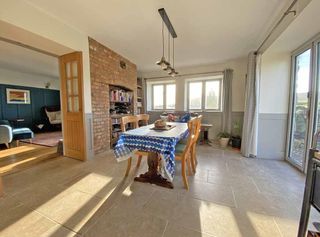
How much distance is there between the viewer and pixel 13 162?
268cm

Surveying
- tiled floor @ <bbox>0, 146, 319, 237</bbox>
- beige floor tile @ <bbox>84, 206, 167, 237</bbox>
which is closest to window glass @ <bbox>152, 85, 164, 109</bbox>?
tiled floor @ <bbox>0, 146, 319, 237</bbox>

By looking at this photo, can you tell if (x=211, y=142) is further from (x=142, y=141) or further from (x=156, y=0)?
(x=156, y=0)

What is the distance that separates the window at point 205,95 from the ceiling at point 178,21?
1334 millimetres

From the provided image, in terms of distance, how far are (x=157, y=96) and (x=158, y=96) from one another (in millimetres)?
43

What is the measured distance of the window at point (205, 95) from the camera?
15.6ft

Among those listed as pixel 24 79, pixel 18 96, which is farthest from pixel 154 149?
pixel 24 79

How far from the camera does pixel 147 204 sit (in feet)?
5.36

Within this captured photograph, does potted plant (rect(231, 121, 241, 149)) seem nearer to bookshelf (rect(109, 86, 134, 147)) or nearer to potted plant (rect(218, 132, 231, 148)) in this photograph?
potted plant (rect(218, 132, 231, 148))

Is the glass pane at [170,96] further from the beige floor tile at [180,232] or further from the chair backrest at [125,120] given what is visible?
the beige floor tile at [180,232]

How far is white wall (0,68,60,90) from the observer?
16.6 ft

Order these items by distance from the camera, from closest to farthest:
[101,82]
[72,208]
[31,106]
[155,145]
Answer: [72,208] < [155,145] < [101,82] < [31,106]

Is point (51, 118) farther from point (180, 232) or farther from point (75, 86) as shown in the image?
point (180, 232)

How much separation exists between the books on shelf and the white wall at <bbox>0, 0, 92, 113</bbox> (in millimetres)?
936

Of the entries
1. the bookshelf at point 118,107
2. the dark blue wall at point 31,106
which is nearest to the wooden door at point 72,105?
the bookshelf at point 118,107
